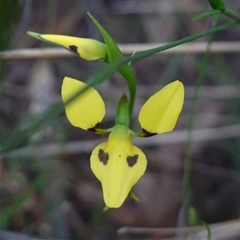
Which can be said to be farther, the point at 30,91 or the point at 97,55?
the point at 30,91

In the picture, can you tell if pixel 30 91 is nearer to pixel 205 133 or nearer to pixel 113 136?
pixel 205 133

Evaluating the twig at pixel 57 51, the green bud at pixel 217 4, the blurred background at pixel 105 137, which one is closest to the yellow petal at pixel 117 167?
the green bud at pixel 217 4

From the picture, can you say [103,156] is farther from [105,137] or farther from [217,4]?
[105,137]

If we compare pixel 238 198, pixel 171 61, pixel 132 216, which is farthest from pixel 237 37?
pixel 132 216

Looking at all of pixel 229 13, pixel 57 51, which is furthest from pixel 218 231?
pixel 229 13

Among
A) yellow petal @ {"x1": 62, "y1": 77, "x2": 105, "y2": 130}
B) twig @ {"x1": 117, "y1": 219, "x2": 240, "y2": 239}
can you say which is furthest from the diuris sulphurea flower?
twig @ {"x1": 117, "y1": 219, "x2": 240, "y2": 239}

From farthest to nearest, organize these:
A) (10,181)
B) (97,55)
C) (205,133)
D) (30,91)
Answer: (30,91) < (205,133) < (10,181) < (97,55)
